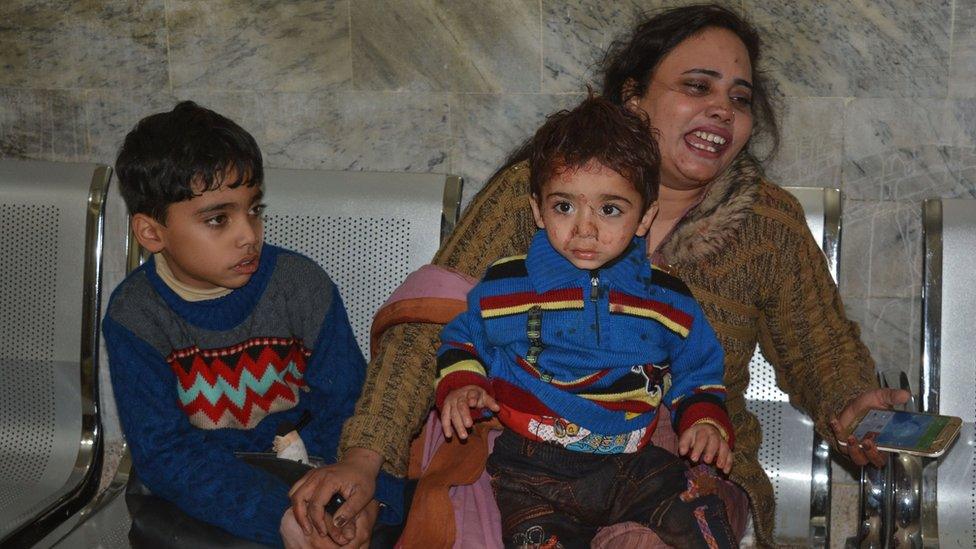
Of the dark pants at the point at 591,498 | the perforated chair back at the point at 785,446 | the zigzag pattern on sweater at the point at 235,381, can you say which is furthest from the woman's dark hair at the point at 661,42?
the zigzag pattern on sweater at the point at 235,381

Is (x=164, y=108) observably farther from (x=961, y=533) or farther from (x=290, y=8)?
(x=961, y=533)


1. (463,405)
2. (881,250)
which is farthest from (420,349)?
(881,250)

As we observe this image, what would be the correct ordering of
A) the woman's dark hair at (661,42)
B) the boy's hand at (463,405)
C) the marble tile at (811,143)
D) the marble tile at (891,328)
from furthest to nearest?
the marble tile at (891,328) < the marble tile at (811,143) < the woman's dark hair at (661,42) < the boy's hand at (463,405)

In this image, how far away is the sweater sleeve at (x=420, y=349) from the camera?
2320mm

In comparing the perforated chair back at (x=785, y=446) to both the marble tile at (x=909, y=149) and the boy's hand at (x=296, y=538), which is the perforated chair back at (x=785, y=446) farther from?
the boy's hand at (x=296, y=538)

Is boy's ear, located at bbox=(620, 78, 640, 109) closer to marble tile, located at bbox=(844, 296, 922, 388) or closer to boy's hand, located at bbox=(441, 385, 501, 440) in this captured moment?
boy's hand, located at bbox=(441, 385, 501, 440)

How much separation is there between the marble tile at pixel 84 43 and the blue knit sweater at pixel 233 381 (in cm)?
116

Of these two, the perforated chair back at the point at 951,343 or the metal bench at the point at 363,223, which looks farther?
the metal bench at the point at 363,223

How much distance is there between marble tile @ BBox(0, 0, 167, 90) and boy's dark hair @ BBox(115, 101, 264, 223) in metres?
1.07

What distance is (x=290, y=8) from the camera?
10.9 ft

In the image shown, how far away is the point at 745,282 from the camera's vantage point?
8.18 feet

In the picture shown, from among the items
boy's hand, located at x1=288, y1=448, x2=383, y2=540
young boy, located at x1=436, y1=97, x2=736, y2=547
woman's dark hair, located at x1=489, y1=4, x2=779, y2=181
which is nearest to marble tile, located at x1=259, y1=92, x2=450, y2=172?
woman's dark hair, located at x1=489, y1=4, x2=779, y2=181

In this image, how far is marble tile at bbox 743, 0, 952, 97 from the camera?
10.0 ft

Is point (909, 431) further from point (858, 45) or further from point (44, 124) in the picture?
point (44, 124)
